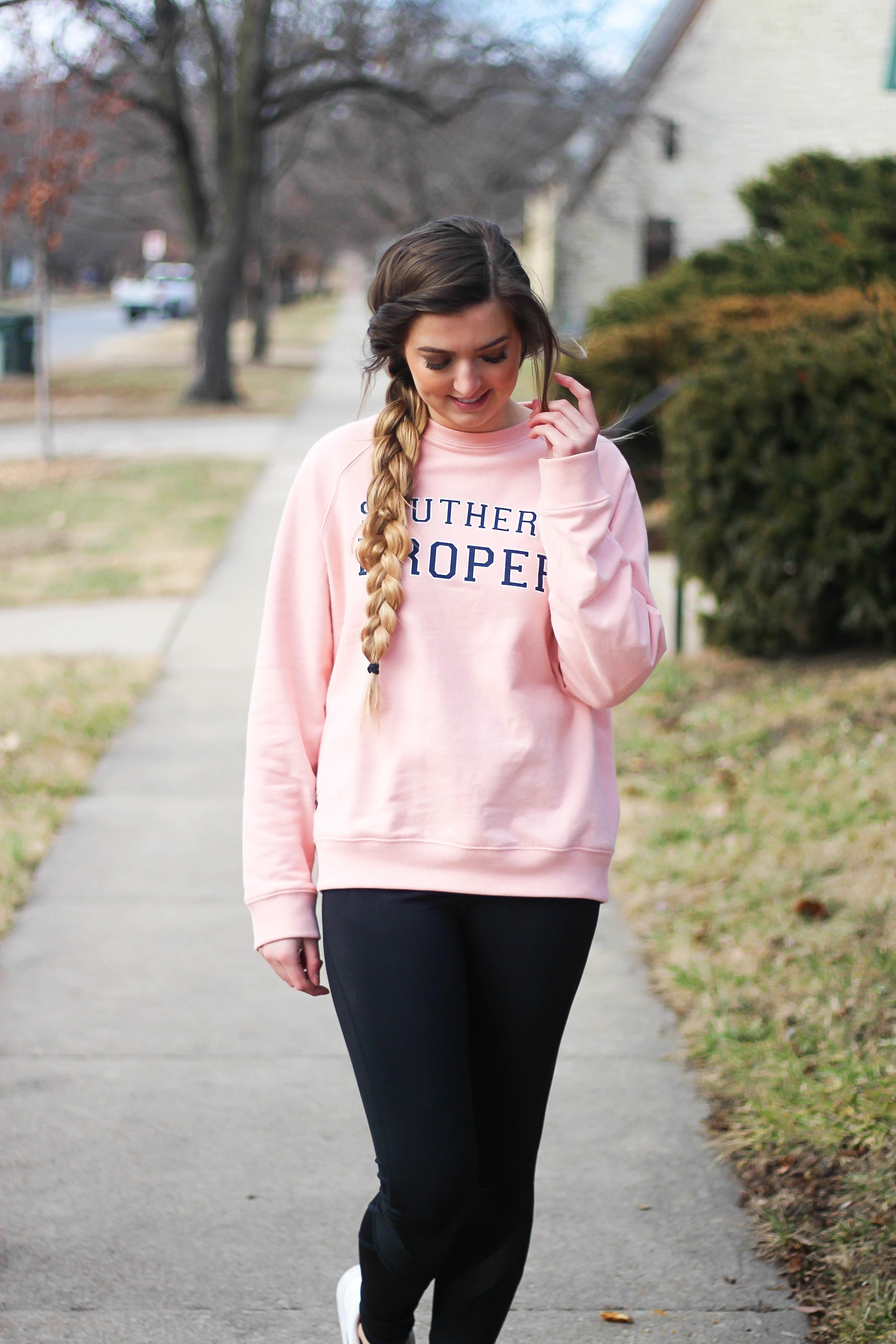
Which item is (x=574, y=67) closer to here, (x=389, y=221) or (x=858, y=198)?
(x=858, y=198)

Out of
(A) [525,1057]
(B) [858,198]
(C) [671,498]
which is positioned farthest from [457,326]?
(B) [858,198]

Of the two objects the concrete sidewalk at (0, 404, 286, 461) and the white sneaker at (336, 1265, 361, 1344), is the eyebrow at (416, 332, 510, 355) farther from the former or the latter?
the concrete sidewalk at (0, 404, 286, 461)

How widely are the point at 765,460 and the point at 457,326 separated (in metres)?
4.61

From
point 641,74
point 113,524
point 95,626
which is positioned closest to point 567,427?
point 95,626

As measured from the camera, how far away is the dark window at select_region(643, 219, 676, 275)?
29234 millimetres

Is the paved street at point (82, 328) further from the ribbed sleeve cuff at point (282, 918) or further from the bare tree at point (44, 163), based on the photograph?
the ribbed sleeve cuff at point (282, 918)

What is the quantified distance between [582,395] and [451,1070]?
0.98 m

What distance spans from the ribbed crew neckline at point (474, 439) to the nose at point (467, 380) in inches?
3.9

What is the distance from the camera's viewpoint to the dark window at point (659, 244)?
95.9ft

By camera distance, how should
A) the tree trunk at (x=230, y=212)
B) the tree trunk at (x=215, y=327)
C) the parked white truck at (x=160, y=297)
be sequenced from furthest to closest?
the parked white truck at (x=160, y=297) → the tree trunk at (x=215, y=327) → the tree trunk at (x=230, y=212)

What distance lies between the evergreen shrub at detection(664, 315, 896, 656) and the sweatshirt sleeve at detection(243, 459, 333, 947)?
4.24 meters

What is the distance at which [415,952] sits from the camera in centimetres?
198

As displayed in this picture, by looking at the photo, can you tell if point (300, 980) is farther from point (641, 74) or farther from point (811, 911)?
point (641, 74)

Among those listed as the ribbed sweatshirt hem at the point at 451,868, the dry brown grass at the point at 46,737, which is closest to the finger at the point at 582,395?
the ribbed sweatshirt hem at the point at 451,868
